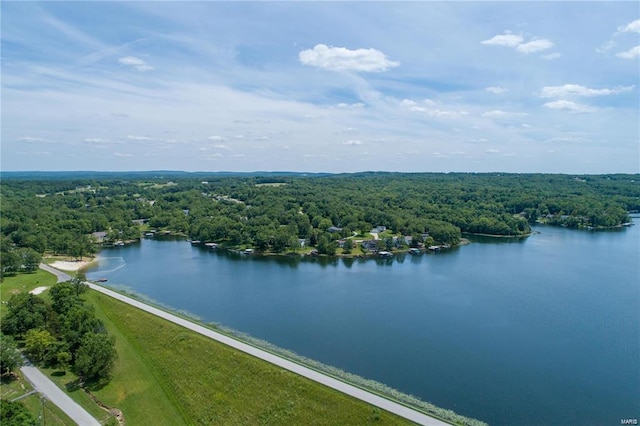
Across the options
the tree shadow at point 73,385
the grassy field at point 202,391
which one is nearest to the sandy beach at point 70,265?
the grassy field at point 202,391

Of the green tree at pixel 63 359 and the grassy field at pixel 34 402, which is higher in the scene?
the green tree at pixel 63 359

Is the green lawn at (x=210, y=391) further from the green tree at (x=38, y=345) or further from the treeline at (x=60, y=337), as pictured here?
the green tree at (x=38, y=345)

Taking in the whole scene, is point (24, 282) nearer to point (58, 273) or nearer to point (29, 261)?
point (58, 273)

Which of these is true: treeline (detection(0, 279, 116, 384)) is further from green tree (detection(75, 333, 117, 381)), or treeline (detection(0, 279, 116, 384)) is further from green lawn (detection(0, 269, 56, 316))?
green lawn (detection(0, 269, 56, 316))

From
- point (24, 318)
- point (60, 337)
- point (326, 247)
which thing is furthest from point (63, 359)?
point (326, 247)

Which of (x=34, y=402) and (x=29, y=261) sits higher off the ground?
(x=29, y=261)
